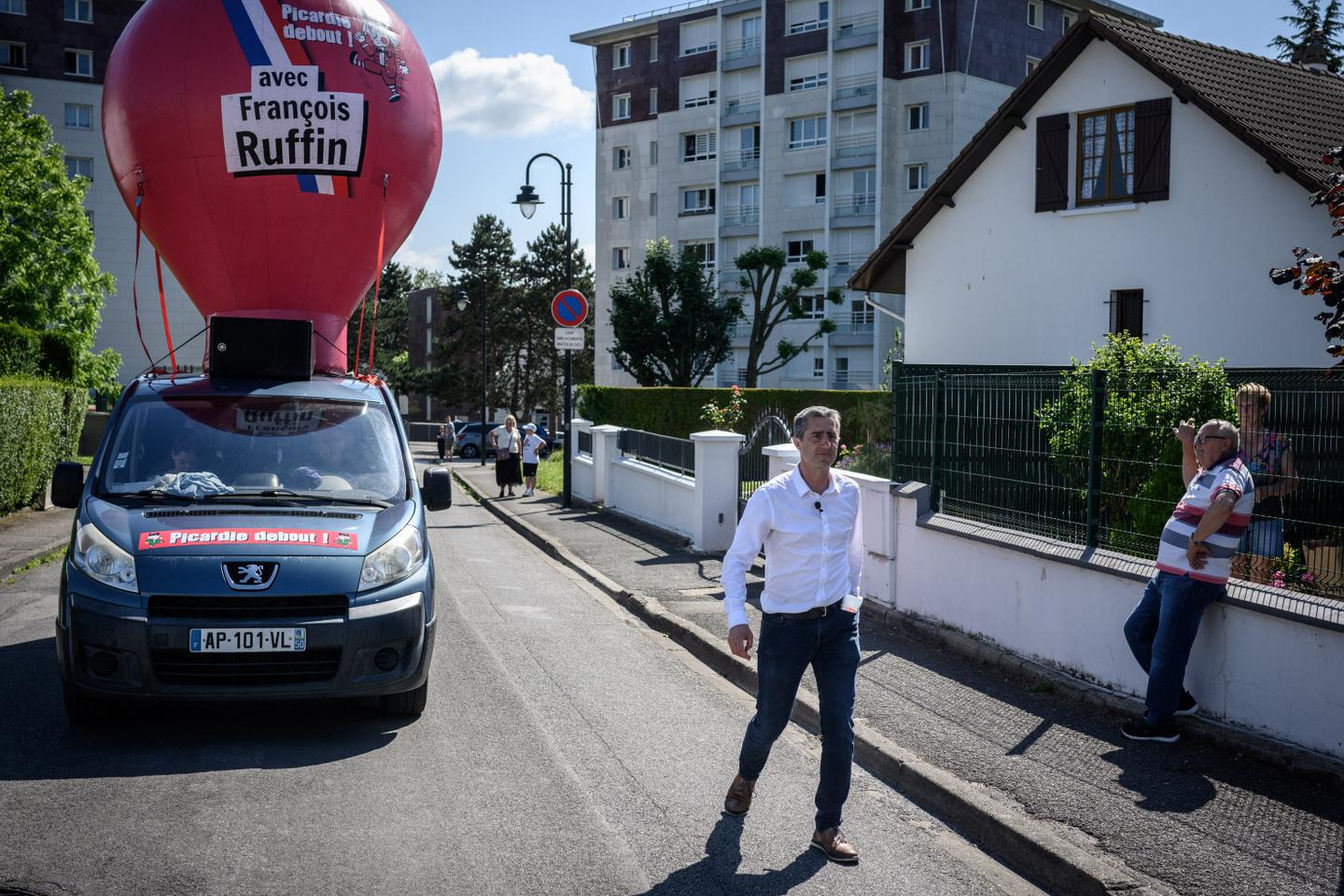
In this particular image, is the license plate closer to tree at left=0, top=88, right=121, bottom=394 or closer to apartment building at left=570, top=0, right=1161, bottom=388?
tree at left=0, top=88, right=121, bottom=394

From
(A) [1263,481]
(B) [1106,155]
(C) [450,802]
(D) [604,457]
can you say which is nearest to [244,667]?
(C) [450,802]

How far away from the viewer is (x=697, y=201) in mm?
64500

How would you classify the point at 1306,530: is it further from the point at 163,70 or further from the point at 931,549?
the point at 163,70

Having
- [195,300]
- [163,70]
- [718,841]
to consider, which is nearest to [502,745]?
[718,841]

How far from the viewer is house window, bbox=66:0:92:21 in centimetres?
6009

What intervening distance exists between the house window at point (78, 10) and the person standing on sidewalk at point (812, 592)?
217ft

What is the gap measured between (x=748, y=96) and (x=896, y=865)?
60586 millimetres

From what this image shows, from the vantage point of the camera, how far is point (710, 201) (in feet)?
210

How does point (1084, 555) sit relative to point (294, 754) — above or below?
above

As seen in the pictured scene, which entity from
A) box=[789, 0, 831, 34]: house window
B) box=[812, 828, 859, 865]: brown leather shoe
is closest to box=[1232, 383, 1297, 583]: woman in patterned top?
box=[812, 828, 859, 865]: brown leather shoe

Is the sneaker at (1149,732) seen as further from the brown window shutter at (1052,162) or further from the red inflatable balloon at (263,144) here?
the brown window shutter at (1052,162)

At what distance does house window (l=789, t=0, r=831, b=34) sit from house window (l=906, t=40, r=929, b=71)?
4342 mm

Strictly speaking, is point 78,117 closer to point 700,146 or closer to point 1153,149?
point 700,146

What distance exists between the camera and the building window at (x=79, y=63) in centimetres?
6050
